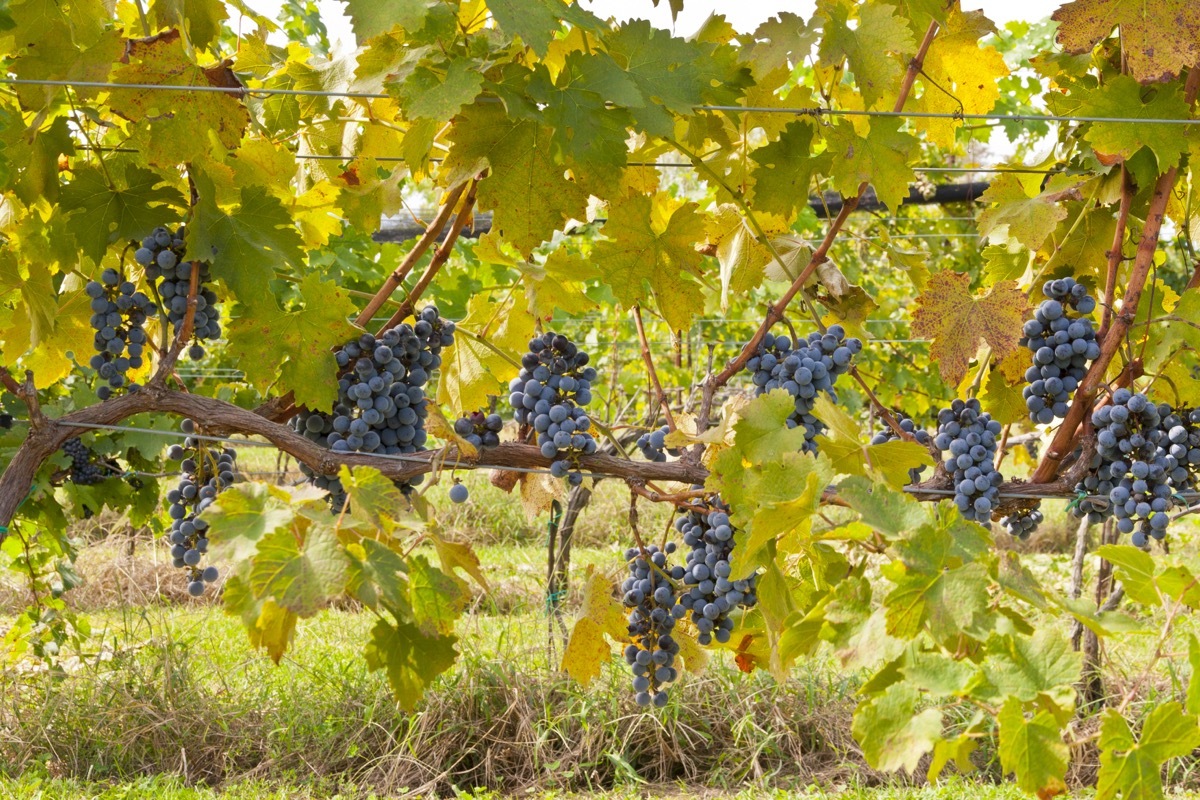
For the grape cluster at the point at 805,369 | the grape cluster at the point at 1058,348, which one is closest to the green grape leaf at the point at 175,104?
the grape cluster at the point at 805,369

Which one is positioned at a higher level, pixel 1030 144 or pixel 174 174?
pixel 1030 144

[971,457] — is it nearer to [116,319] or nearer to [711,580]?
[711,580]

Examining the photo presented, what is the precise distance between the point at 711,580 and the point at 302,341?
2.74 ft

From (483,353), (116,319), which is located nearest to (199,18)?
(116,319)

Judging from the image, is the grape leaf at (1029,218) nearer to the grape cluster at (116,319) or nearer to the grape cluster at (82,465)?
the grape cluster at (116,319)

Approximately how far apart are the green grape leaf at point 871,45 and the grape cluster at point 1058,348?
48cm

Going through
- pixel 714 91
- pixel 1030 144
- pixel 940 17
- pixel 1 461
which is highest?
pixel 1030 144

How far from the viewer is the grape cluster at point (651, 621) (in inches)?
77.7

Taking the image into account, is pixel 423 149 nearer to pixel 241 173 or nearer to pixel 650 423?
pixel 241 173

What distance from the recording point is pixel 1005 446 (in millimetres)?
2180

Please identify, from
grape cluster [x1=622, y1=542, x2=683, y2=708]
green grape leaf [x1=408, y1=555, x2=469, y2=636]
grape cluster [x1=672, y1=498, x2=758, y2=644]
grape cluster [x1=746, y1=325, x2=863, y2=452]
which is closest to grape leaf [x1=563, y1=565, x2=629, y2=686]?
grape cluster [x1=622, y1=542, x2=683, y2=708]

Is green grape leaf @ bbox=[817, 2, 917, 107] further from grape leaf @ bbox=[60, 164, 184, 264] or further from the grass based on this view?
the grass

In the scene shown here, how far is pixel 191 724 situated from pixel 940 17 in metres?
3.71

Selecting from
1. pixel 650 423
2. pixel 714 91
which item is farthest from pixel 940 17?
pixel 650 423
